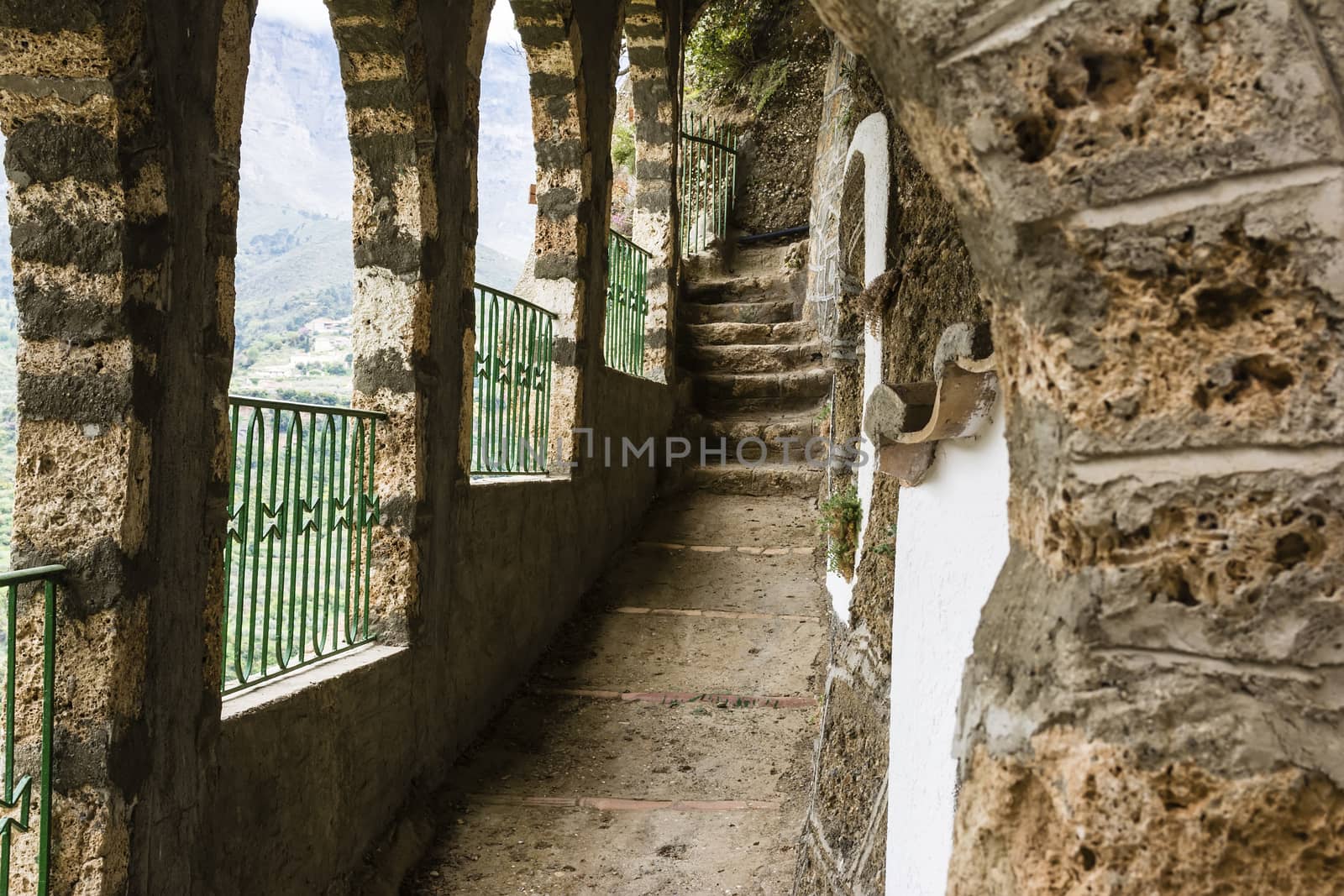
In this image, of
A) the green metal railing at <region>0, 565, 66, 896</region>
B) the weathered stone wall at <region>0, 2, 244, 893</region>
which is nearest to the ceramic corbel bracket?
the weathered stone wall at <region>0, 2, 244, 893</region>

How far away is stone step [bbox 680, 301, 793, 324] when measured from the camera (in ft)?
27.1

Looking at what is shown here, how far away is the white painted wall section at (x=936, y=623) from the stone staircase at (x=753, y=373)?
15.6 ft

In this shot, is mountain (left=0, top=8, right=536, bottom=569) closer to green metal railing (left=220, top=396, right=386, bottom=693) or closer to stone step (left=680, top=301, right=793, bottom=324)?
green metal railing (left=220, top=396, right=386, bottom=693)

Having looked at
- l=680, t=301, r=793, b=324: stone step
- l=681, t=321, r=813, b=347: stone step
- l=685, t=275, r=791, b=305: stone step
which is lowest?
l=681, t=321, r=813, b=347: stone step

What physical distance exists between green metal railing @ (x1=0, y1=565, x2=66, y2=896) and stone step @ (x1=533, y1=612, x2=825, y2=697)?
299 cm

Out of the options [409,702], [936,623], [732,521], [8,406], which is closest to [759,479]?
[732,521]

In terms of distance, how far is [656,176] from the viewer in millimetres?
7668

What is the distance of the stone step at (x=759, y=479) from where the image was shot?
7113mm

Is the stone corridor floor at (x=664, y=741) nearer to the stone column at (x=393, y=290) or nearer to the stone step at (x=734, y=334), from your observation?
the stone column at (x=393, y=290)

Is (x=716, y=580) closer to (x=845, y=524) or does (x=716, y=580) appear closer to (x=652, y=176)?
(x=845, y=524)

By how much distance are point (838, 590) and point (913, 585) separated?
132 cm

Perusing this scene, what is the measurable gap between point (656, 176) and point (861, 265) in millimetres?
4470

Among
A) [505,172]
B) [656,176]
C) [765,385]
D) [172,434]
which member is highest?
[505,172]

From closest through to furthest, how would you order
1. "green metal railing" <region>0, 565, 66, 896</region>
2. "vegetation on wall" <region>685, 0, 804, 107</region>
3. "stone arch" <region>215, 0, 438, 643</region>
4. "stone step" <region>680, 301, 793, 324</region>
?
"green metal railing" <region>0, 565, 66, 896</region> → "stone arch" <region>215, 0, 438, 643</region> → "stone step" <region>680, 301, 793, 324</region> → "vegetation on wall" <region>685, 0, 804, 107</region>
